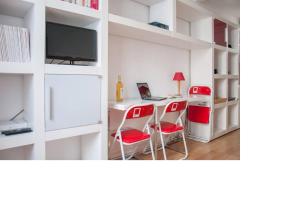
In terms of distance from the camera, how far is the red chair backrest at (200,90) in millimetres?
3527

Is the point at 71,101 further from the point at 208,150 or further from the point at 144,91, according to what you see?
the point at 208,150

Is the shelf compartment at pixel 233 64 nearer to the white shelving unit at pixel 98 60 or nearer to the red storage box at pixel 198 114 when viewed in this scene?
the white shelving unit at pixel 98 60

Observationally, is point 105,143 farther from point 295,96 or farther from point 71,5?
point 295,96

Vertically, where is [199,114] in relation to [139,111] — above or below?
below

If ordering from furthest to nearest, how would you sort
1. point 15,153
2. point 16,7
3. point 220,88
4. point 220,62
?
point 220,88 → point 220,62 → point 15,153 → point 16,7

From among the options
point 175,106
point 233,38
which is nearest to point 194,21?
point 233,38

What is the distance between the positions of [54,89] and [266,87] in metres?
1.53

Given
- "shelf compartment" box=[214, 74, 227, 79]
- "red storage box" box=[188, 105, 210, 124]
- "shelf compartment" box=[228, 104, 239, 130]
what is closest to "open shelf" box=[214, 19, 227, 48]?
"shelf compartment" box=[214, 74, 227, 79]

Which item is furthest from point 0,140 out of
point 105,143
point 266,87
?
point 266,87

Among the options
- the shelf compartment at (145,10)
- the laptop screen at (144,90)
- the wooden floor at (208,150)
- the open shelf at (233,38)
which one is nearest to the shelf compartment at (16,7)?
the shelf compartment at (145,10)

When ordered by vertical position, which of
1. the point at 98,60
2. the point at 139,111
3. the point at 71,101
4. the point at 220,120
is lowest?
the point at 220,120

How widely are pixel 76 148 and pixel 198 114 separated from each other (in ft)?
7.07

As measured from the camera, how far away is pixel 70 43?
1.81 m

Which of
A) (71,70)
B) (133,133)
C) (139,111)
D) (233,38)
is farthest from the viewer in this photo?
(233,38)
